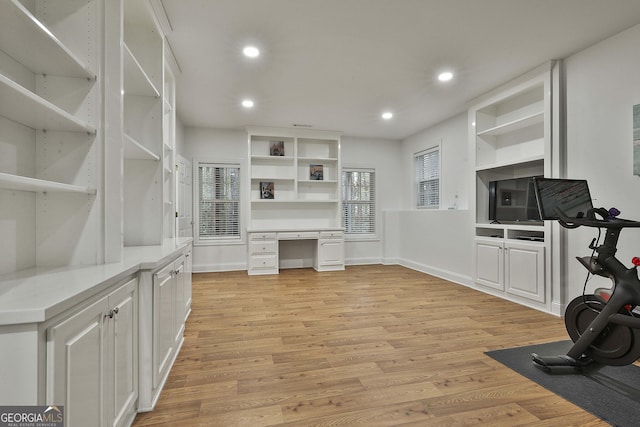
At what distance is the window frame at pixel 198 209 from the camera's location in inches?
230

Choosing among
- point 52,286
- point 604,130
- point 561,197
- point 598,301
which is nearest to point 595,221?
point 561,197

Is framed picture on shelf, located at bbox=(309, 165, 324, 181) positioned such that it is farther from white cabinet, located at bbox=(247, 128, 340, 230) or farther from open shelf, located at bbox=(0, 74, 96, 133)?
open shelf, located at bbox=(0, 74, 96, 133)

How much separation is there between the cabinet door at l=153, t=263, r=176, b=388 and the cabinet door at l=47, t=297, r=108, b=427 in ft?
1.75

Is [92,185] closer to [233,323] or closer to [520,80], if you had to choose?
[233,323]

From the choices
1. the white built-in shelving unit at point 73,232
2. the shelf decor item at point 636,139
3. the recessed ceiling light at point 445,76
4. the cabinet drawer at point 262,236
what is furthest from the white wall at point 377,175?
the white built-in shelving unit at point 73,232

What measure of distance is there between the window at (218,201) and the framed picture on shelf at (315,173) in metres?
1.48

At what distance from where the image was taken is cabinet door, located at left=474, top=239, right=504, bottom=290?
4074 mm

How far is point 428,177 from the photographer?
6.18 metres

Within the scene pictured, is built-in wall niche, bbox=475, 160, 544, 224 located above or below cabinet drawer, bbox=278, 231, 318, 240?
above

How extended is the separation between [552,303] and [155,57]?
4756 mm

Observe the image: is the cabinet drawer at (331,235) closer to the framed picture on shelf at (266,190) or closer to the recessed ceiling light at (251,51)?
the framed picture on shelf at (266,190)

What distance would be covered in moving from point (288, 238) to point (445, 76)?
3607mm

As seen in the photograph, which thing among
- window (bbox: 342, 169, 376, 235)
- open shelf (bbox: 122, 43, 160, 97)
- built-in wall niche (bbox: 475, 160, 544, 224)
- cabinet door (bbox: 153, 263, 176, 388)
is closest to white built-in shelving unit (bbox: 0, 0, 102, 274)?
open shelf (bbox: 122, 43, 160, 97)

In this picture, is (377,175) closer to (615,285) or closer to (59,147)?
(615,285)
